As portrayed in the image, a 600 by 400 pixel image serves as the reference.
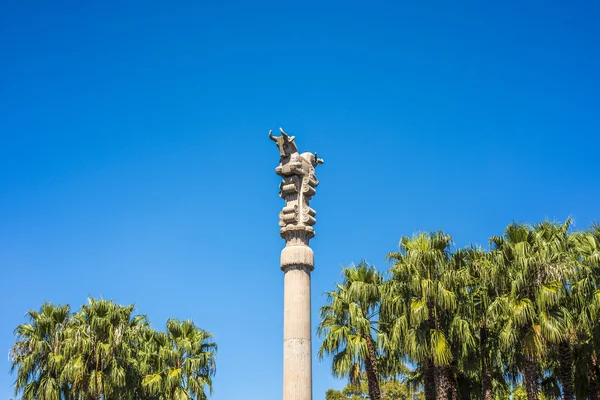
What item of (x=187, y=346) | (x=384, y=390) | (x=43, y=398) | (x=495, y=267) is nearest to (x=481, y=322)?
(x=495, y=267)

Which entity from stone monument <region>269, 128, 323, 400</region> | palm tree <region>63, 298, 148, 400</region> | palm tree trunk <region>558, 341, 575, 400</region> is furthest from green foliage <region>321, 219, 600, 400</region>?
palm tree <region>63, 298, 148, 400</region>

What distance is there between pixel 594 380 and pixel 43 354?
2122 cm

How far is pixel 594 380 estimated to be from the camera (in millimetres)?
25125

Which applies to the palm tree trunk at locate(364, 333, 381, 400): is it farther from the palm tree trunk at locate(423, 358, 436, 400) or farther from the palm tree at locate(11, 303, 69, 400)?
the palm tree at locate(11, 303, 69, 400)

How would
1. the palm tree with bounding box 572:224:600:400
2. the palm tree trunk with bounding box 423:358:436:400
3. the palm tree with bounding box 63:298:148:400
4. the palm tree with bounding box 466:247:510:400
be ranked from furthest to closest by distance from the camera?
the palm tree with bounding box 63:298:148:400, the palm tree trunk with bounding box 423:358:436:400, the palm tree with bounding box 466:247:510:400, the palm tree with bounding box 572:224:600:400

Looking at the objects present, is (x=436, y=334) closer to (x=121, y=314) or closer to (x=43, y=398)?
(x=121, y=314)

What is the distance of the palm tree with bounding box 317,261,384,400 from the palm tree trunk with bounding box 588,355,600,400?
25.3 ft

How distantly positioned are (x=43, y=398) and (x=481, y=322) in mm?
17010

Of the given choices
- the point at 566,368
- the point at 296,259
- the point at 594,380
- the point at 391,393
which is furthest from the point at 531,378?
the point at 391,393

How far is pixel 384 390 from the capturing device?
45969 mm

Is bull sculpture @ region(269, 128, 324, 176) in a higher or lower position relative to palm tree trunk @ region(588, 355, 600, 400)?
higher

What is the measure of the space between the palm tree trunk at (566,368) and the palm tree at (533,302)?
1.21 meters

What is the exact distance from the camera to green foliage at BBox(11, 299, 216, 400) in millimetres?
27109

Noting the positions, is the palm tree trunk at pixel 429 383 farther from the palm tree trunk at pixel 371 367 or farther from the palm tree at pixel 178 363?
the palm tree at pixel 178 363
